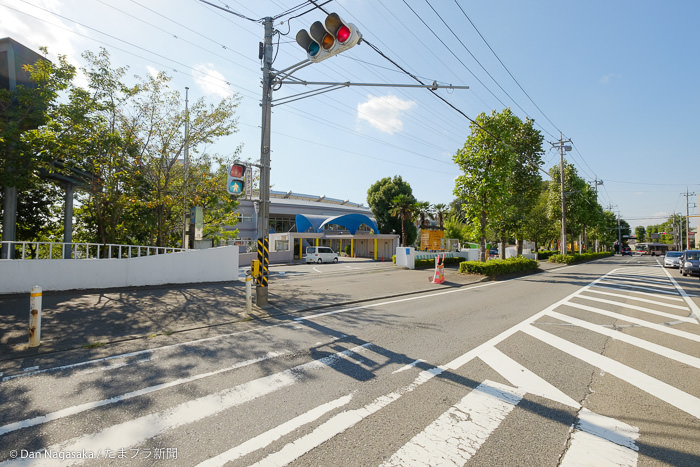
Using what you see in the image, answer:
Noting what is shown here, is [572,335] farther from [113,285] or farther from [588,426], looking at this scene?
[113,285]

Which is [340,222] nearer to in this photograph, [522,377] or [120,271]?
[120,271]

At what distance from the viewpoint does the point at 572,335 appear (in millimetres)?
6434

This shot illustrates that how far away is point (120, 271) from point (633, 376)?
1353 cm

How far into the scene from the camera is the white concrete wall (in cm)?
944

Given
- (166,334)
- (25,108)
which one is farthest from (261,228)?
(25,108)

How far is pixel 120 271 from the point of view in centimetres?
1093

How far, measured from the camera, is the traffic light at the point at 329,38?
213 inches

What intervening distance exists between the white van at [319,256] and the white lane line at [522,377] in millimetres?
25666

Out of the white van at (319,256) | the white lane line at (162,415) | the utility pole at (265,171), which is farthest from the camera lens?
the white van at (319,256)

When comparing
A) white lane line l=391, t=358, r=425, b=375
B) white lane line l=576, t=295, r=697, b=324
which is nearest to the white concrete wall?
white lane line l=391, t=358, r=425, b=375

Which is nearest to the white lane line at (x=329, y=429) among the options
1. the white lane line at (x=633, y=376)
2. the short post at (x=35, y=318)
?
the white lane line at (x=633, y=376)

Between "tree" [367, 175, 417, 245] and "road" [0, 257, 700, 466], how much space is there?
37.4 metres

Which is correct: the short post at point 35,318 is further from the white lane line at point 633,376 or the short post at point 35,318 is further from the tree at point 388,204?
the tree at point 388,204

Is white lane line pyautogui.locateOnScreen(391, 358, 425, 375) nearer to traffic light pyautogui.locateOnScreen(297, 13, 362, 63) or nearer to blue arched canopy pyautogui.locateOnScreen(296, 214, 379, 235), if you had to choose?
traffic light pyautogui.locateOnScreen(297, 13, 362, 63)
